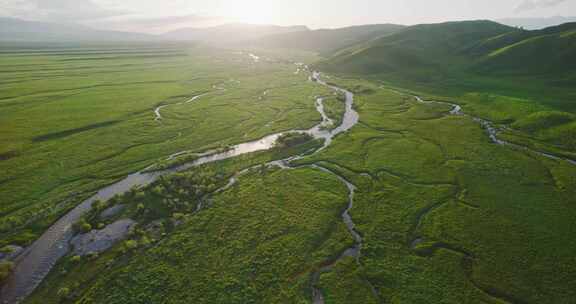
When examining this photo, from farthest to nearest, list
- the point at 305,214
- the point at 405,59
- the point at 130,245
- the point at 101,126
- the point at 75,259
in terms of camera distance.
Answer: the point at 405,59 < the point at 101,126 < the point at 305,214 < the point at 130,245 < the point at 75,259

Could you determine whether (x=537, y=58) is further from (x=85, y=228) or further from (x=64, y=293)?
(x=64, y=293)

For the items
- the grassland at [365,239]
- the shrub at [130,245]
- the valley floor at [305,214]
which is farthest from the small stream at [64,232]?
the shrub at [130,245]

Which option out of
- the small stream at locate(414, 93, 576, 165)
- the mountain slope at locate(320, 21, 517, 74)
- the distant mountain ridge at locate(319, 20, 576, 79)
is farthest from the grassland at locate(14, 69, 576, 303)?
the mountain slope at locate(320, 21, 517, 74)

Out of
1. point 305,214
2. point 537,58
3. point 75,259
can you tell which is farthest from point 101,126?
point 537,58

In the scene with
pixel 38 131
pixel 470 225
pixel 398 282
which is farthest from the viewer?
pixel 38 131

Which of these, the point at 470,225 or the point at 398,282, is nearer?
the point at 398,282

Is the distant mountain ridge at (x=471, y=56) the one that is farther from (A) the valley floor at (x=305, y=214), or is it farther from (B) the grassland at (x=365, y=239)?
(B) the grassland at (x=365, y=239)

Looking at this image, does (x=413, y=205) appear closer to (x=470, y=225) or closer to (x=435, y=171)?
(x=470, y=225)

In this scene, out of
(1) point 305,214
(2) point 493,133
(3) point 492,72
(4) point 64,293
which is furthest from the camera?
(3) point 492,72

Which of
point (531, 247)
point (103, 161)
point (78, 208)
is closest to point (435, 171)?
point (531, 247)
